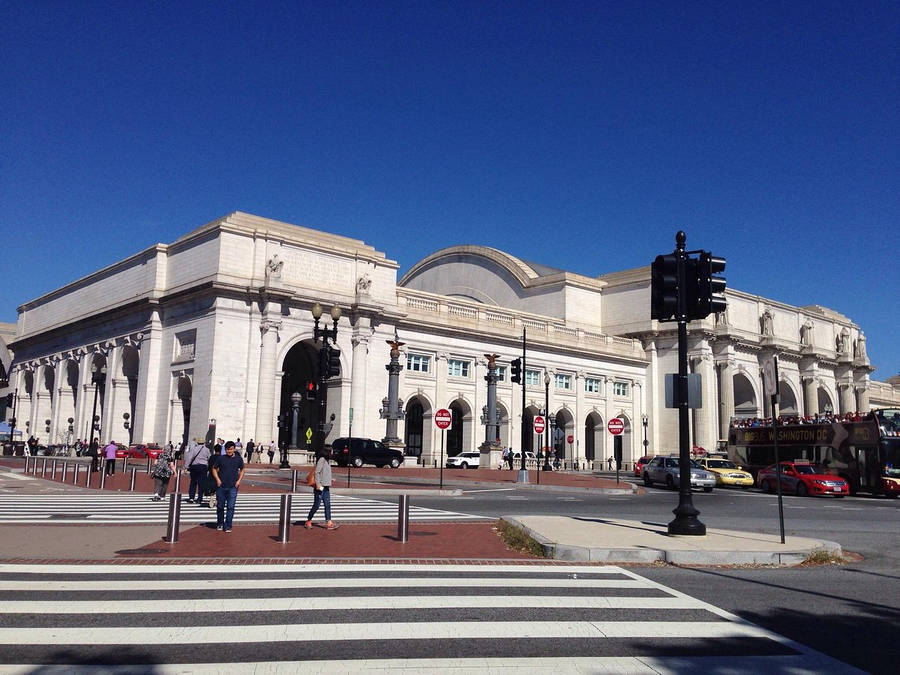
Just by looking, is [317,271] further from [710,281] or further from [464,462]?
[710,281]

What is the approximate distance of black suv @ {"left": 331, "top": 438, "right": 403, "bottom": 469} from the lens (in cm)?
4600

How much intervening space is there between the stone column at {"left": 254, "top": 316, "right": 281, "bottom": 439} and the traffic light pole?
4050 cm

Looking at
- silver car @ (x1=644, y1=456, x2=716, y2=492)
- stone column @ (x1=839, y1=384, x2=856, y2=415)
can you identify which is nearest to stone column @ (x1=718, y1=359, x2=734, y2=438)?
stone column @ (x1=839, y1=384, x2=856, y2=415)

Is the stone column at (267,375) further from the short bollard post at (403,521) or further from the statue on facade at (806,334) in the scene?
the statue on facade at (806,334)

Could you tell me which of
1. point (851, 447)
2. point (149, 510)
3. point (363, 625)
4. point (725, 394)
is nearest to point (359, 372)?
point (851, 447)

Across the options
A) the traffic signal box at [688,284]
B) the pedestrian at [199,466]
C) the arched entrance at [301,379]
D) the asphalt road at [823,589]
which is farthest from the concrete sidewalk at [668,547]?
the arched entrance at [301,379]

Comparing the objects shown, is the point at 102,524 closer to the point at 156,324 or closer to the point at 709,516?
the point at 709,516

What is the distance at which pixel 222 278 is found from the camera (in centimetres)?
5159

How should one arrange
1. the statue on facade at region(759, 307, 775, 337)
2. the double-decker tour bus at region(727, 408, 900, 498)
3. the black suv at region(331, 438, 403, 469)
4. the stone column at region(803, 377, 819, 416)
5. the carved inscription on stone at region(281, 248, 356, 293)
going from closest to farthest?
the double-decker tour bus at region(727, 408, 900, 498), the black suv at region(331, 438, 403, 469), the carved inscription on stone at region(281, 248, 356, 293), the statue on facade at region(759, 307, 775, 337), the stone column at region(803, 377, 819, 416)

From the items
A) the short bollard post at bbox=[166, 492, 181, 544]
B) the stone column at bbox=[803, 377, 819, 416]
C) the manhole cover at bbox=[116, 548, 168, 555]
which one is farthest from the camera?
the stone column at bbox=[803, 377, 819, 416]

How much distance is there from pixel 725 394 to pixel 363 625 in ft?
253

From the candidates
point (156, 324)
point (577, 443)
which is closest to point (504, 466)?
point (577, 443)

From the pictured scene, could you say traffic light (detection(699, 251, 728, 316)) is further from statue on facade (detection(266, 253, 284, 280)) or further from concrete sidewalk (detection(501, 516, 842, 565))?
statue on facade (detection(266, 253, 284, 280))

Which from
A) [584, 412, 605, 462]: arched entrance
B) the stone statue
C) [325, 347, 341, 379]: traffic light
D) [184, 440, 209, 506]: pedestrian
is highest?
the stone statue
